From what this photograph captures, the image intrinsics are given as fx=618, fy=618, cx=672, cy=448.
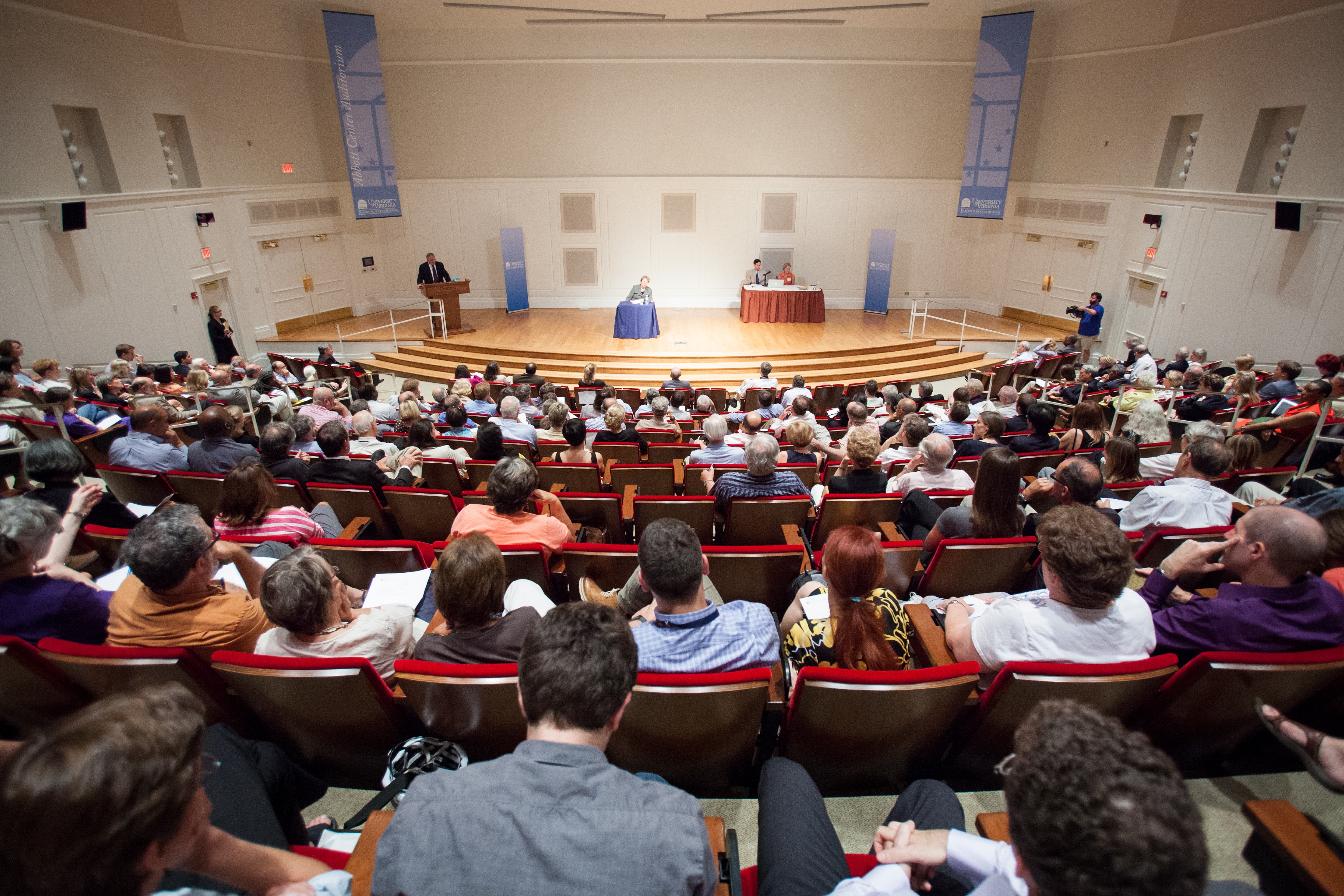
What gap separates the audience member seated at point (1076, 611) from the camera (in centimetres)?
193

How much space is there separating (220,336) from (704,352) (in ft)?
28.1

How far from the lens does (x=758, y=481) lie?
380cm

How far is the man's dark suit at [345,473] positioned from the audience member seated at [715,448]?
2.29m

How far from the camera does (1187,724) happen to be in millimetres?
1990

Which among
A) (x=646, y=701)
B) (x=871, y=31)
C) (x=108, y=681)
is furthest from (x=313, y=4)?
(x=646, y=701)

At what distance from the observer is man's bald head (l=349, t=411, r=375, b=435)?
209 inches

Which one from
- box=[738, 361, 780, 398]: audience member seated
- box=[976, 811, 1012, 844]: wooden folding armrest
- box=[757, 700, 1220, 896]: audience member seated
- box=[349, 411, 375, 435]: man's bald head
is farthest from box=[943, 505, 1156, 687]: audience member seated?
box=[738, 361, 780, 398]: audience member seated

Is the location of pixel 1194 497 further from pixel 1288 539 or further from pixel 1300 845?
pixel 1300 845

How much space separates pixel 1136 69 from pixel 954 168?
344cm

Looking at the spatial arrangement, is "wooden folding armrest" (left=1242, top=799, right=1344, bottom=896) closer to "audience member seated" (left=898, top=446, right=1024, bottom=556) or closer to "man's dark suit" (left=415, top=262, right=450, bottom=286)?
"audience member seated" (left=898, top=446, right=1024, bottom=556)

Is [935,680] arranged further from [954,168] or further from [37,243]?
[954,168]

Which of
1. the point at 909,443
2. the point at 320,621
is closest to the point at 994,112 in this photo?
the point at 909,443

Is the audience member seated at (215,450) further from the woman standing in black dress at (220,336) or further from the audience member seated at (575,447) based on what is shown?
the woman standing in black dress at (220,336)

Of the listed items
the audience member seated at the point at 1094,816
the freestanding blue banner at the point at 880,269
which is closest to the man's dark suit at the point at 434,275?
the freestanding blue banner at the point at 880,269
